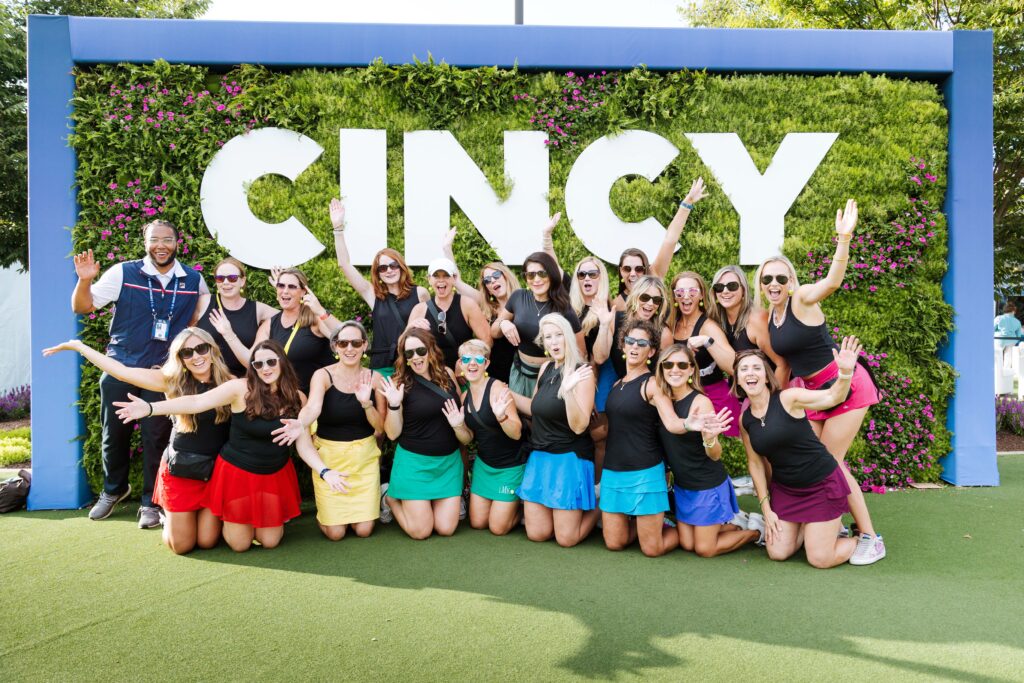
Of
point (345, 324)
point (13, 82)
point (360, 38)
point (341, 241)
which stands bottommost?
point (345, 324)

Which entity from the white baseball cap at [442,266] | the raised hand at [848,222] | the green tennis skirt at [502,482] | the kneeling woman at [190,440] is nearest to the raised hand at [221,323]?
the kneeling woman at [190,440]

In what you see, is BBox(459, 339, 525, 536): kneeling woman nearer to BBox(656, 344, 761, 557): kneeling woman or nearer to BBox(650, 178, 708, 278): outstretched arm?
BBox(656, 344, 761, 557): kneeling woman

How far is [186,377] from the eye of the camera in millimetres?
4301

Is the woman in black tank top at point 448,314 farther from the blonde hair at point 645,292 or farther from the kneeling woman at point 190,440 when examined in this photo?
the kneeling woman at point 190,440

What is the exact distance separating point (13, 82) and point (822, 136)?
43.9 ft

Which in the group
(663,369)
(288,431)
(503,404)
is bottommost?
(288,431)

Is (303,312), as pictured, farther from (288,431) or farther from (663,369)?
(663,369)

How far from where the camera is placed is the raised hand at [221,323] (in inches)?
194

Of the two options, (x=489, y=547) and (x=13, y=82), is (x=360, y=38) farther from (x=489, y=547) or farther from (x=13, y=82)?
(x=13, y=82)

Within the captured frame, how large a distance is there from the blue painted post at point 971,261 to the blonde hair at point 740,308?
8.26ft

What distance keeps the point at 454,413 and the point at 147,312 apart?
2.44 m

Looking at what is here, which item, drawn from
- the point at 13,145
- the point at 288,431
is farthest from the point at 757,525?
the point at 13,145

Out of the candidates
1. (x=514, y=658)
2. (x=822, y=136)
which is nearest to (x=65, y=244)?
A: (x=514, y=658)

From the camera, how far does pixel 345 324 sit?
456cm
